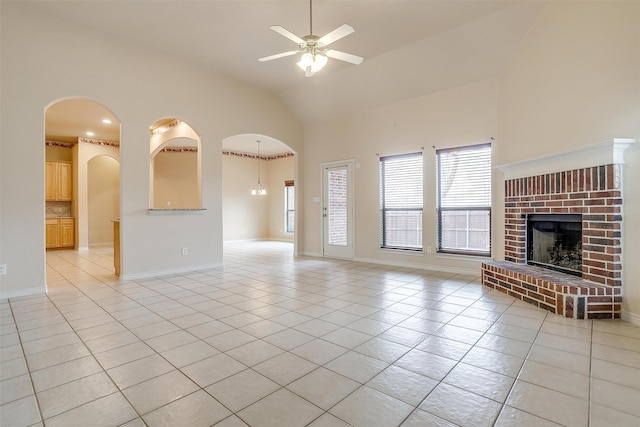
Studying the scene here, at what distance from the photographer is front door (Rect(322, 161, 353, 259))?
6676 millimetres

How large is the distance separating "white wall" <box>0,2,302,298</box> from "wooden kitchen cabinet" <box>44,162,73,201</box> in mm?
5584

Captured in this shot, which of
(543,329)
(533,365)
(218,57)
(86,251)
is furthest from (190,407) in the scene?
(86,251)

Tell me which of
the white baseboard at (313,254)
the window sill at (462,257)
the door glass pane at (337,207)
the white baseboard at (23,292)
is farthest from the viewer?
the white baseboard at (313,254)

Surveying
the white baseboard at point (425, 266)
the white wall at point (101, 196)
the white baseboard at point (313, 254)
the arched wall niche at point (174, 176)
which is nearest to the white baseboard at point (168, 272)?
the white baseboard at point (313, 254)

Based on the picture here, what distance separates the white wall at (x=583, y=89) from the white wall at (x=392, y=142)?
0.56m

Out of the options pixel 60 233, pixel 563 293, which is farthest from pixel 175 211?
pixel 60 233

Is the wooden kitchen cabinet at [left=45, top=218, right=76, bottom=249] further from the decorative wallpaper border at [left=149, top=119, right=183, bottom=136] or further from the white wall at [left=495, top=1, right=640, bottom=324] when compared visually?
the white wall at [left=495, top=1, right=640, bottom=324]

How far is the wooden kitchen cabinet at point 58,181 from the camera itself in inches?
334

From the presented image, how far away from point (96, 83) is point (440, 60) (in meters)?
4.94

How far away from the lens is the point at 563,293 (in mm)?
3096

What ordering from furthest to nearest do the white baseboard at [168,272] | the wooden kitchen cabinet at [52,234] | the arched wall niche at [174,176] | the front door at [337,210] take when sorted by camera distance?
the arched wall niche at [174,176] → the wooden kitchen cabinet at [52,234] → the front door at [337,210] → the white baseboard at [168,272]

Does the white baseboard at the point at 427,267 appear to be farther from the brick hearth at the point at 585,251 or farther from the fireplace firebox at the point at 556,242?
the brick hearth at the point at 585,251

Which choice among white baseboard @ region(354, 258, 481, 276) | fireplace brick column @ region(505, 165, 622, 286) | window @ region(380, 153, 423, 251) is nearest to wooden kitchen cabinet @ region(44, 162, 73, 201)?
white baseboard @ region(354, 258, 481, 276)

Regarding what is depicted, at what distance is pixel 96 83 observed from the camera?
450 cm
